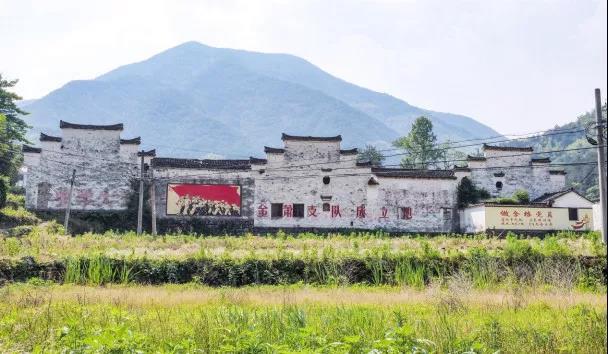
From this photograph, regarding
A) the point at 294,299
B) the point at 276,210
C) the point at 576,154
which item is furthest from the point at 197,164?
the point at 576,154

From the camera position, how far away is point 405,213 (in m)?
31.5

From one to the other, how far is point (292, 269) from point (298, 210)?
16.2 m

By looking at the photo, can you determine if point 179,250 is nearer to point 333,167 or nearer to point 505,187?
point 333,167

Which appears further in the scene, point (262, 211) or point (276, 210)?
point (276, 210)

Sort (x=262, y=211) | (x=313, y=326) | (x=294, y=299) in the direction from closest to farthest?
1. (x=313, y=326)
2. (x=294, y=299)
3. (x=262, y=211)

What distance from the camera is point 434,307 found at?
29.5ft

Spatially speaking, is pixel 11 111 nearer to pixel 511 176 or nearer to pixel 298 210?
pixel 298 210

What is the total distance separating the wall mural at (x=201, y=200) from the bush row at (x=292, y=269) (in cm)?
1509

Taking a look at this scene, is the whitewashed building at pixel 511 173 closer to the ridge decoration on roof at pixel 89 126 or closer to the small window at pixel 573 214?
the small window at pixel 573 214

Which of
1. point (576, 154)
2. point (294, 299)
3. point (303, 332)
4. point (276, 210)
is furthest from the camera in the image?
point (576, 154)

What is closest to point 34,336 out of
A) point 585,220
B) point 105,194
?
point 105,194

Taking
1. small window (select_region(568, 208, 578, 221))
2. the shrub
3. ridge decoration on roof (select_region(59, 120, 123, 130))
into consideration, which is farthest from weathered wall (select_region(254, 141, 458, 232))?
the shrub

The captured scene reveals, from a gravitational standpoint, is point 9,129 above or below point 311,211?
above

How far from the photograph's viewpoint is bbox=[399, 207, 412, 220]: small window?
3145 cm
